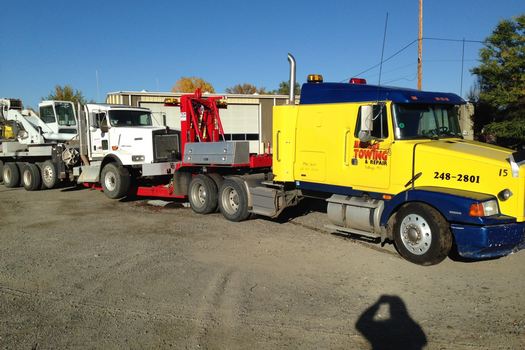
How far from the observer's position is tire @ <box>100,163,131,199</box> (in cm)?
1238

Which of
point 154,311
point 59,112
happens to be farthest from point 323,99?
point 59,112

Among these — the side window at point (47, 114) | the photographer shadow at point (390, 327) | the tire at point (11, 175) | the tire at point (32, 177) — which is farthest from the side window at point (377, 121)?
the tire at point (11, 175)

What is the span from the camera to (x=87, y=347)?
424cm

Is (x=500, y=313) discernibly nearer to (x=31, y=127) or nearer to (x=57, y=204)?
(x=57, y=204)

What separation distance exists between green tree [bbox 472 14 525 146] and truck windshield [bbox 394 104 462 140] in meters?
10.8

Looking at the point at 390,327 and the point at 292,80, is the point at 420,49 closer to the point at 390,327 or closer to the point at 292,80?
the point at 292,80

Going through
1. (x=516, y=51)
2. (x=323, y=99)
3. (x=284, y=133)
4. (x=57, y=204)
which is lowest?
(x=57, y=204)

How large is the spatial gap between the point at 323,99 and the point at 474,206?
11.1 ft

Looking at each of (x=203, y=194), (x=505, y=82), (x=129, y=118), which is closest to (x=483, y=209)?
(x=203, y=194)

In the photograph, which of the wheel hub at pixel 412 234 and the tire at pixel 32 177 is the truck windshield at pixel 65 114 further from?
the wheel hub at pixel 412 234

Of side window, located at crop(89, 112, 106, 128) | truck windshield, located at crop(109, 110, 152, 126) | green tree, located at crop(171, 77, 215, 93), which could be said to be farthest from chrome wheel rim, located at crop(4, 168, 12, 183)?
green tree, located at crop(171, 77, 215, 93)

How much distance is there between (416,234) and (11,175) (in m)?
15.9

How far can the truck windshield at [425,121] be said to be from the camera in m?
7.28

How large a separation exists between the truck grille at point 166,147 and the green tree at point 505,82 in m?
12.2
